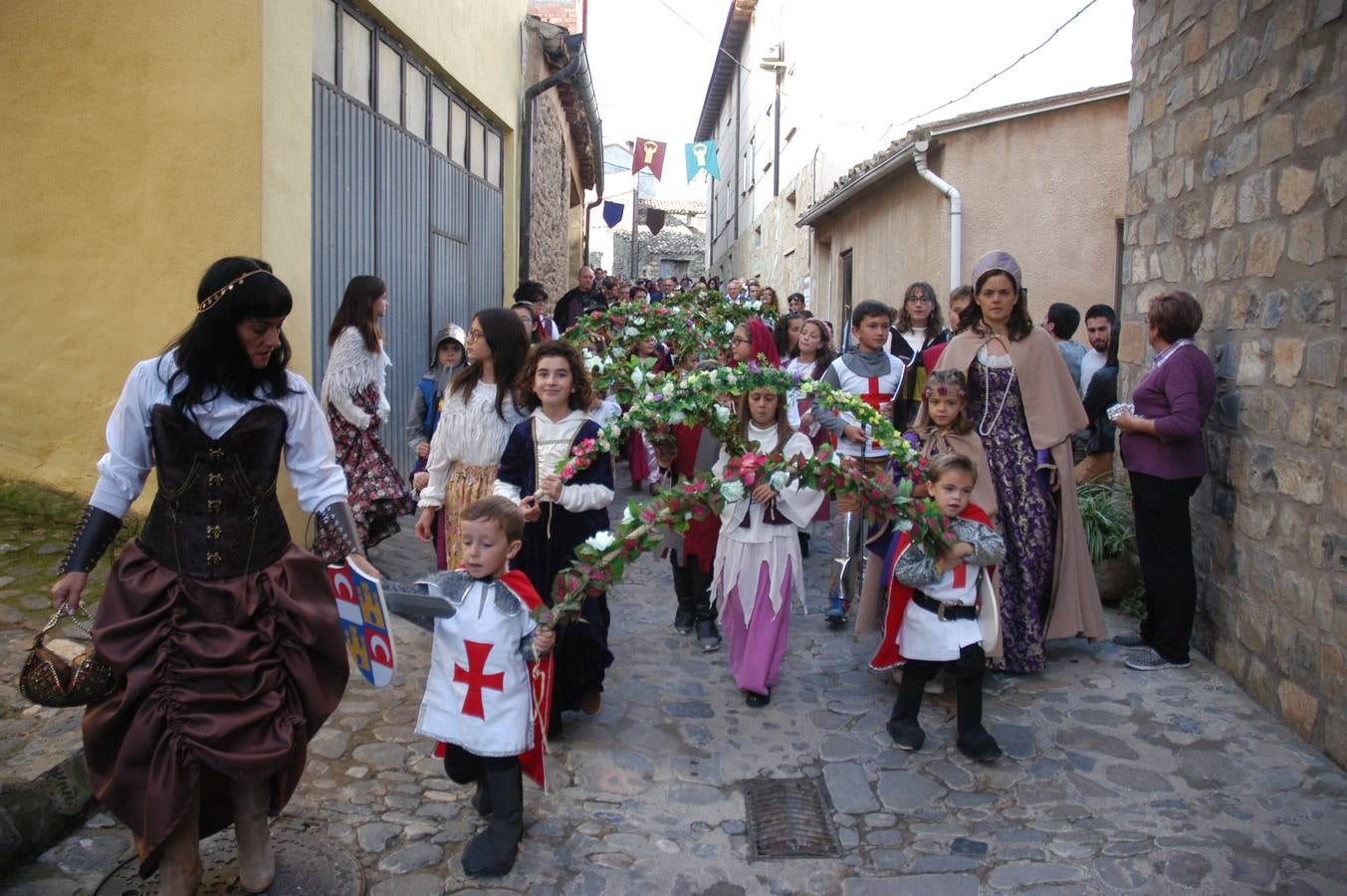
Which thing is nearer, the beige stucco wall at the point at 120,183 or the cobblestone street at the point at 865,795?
the cobblestone street at the point at 865,795

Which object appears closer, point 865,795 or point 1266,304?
point 865,795

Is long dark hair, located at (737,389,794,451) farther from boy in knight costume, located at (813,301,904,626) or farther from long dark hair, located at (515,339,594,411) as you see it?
long dark hair, located at (515,339,594,411)

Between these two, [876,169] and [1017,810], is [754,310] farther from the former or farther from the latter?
[1017,810]

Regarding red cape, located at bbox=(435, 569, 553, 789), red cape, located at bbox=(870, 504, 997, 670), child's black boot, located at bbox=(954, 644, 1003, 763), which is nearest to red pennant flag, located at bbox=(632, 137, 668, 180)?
red cape, located at bbox=(870, 504, 997, 670)

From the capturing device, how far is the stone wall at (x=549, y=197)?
522 inches

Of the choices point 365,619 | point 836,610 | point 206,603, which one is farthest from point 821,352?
point 206,603

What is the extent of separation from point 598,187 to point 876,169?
16039 millimetres

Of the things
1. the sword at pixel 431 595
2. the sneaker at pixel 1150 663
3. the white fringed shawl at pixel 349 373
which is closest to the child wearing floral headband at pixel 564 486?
the sword at pixel 431 595

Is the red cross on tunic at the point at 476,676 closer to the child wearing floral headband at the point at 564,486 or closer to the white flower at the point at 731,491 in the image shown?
the child wearing floral headband at the point at 564,486

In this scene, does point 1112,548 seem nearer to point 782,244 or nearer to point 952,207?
point 952,207

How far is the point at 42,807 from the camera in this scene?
11.4ft

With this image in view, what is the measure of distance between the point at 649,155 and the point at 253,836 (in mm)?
24578

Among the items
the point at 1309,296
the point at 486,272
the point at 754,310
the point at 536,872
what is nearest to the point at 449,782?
the point at 536,872

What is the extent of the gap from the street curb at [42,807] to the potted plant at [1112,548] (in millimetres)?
5052
